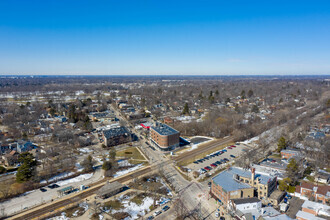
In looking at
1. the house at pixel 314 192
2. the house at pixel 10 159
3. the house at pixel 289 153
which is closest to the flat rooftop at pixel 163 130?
the house at pixel 289 153

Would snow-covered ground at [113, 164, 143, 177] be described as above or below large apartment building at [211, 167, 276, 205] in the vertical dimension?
below

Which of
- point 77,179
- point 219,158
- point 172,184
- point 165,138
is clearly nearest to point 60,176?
point 77,179

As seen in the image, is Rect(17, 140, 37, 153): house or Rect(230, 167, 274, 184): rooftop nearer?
Rect(230, 167, 274, 184): rooftop

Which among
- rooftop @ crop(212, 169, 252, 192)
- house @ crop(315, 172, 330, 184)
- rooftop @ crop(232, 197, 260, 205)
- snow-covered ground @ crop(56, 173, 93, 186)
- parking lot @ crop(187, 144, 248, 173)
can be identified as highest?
rooftop @ crop(212, 169, 252, 192)

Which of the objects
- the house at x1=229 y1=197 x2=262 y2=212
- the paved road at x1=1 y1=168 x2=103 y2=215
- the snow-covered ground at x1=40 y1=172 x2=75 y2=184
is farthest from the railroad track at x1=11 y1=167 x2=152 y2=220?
the house at x1=229 y1=197 x2=262 y2=212

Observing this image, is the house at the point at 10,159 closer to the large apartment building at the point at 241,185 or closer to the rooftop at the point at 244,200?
the large apartment building at the point at 241,185

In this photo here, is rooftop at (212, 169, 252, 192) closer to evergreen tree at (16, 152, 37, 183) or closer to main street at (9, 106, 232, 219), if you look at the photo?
main street at (9, 106, 232, 219)

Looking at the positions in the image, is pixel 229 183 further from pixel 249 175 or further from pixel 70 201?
pixel 70 201
